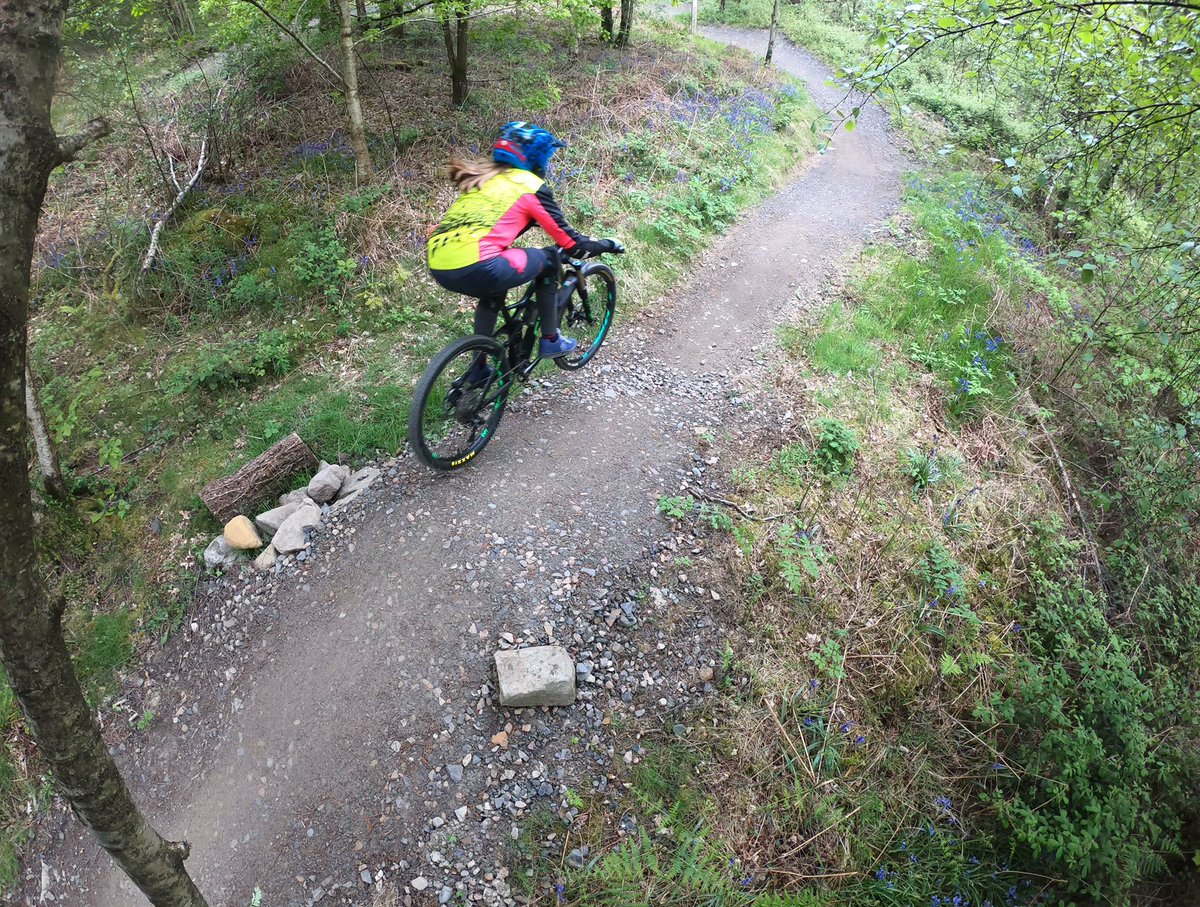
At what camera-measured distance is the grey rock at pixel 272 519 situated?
551cm

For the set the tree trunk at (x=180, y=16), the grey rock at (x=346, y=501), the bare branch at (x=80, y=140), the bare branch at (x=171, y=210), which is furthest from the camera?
the tree trunk at (x=180, y=16)

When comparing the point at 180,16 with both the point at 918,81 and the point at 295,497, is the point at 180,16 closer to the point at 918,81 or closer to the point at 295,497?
the point at 295,497

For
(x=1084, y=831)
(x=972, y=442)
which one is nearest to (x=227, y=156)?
(x=972, y=442)

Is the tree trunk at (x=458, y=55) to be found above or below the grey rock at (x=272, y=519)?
above

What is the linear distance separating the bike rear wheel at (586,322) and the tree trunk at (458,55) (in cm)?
579

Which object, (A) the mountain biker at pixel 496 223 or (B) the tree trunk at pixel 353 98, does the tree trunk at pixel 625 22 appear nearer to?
(B) the tree trunk at pixel 353 98

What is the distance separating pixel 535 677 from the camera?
422 cm

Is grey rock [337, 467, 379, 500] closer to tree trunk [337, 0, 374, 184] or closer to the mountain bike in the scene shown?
the mountain bike

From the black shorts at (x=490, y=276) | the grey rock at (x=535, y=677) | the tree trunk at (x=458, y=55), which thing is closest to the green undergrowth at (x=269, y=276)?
the tree trunk at (x=458, y=55)

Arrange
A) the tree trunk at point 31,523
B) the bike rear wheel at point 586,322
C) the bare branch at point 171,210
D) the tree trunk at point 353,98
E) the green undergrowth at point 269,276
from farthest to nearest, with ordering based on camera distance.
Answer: the bare branch at point 171,210 < the tree trunk at point 353,98 < the bike rear wheel at point 586,322 < the green undergrowth at point 269,276 < the tree trunk at point 31,523

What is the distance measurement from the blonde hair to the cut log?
3008 millimetres

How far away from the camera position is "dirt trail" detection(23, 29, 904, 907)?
3932 millimetres

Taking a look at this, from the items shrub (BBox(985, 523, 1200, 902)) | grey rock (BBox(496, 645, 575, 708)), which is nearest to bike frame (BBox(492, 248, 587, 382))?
grey rock (BBox(496, 645, 575, 708))

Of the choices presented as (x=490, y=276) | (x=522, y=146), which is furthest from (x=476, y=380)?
(x=522, y=146)
